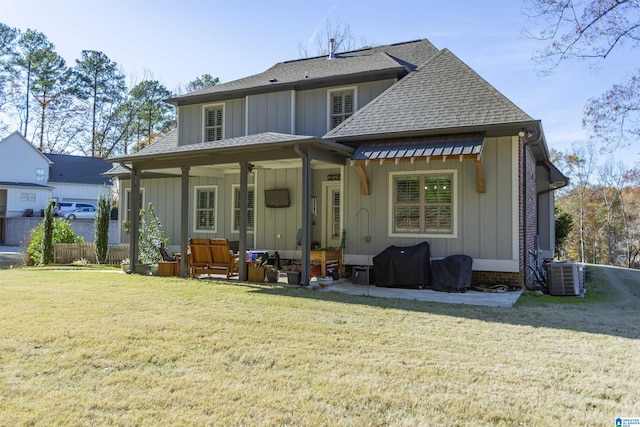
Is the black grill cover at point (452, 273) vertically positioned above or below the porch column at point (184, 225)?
below

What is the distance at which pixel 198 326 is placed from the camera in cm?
574

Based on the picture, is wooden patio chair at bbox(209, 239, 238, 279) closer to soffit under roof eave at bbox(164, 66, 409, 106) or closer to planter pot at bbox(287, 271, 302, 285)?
planter pot at bbox(287, 271, 302, 285)

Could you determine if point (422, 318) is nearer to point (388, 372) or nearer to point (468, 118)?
point (388, 372)

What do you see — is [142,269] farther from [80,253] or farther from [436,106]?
[436,106]

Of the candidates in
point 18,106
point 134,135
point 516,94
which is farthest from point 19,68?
point 516,94

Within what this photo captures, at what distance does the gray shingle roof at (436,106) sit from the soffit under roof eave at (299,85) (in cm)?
57

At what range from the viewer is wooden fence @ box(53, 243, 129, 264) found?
15.9 meters

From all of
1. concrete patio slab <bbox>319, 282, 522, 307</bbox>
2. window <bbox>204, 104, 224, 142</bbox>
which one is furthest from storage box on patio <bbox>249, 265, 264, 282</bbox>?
window <bbox>204, 104, 224, 142</bbox>

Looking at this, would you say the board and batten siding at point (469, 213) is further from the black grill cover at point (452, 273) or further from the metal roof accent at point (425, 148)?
the metal roof accent at point (425, 148)

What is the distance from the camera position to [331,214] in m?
12.2

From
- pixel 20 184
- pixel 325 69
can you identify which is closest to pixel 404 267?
pixel 325 69

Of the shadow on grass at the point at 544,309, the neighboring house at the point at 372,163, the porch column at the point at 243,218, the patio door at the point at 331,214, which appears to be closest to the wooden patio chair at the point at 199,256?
the neighboring house at the point at 372,163

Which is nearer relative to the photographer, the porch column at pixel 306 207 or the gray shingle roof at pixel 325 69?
the porch column at pixel 306 207

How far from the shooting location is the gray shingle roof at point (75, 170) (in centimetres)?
3581
